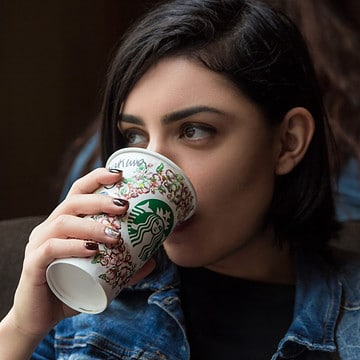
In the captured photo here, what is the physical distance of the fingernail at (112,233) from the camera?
80cm

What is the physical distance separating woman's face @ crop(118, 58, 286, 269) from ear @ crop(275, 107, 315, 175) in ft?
0.21

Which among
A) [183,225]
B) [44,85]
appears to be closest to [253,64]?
[183,225]

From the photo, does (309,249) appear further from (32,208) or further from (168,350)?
(32,208)

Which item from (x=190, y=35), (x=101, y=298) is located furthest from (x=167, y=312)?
(x=190, y=35)

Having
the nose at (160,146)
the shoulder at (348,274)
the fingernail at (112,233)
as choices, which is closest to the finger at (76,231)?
the fingernail at (112,233)

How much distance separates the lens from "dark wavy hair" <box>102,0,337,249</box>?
1014mm

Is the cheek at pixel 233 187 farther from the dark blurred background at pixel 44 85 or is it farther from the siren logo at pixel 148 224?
the dark blurred background at pixel 44 85

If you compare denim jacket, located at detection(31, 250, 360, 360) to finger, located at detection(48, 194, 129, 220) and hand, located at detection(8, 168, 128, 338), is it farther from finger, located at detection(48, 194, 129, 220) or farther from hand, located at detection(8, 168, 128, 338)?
finger, located at detection(48, 194, 129, 220)

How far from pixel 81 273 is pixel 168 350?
25cm

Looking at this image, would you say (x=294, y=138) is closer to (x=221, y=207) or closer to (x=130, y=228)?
(x=221, y=207)

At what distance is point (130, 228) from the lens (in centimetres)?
81

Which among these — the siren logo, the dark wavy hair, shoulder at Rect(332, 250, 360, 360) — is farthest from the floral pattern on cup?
shoulder at Rect(332, 250, 360, 360)

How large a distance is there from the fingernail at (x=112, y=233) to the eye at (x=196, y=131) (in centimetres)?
23

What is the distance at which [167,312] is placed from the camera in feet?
3.45
